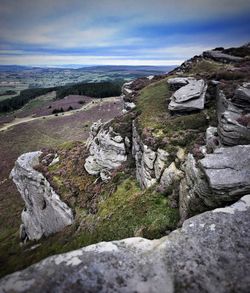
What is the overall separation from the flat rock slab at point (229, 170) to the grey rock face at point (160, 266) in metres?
1.86

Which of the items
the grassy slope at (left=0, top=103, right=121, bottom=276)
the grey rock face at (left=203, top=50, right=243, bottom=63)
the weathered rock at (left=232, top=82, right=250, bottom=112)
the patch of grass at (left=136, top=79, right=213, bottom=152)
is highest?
the grey rock face at (left=203, top=50, right=243, bottom=63)

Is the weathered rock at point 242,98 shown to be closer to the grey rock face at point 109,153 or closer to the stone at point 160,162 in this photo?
the stone at point 160,162

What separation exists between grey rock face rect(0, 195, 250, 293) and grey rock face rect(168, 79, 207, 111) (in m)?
21.0

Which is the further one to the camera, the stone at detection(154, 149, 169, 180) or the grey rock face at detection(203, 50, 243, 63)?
the grey rock face at detection(203, 50, 243, 63)

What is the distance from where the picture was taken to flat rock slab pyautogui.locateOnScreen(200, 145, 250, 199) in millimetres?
13859

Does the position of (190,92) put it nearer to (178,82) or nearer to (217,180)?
(178,82)

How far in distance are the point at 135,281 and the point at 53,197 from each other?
24.7 metres

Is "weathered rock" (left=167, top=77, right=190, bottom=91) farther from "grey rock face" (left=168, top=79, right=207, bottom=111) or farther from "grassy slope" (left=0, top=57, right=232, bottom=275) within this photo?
"grey rock face" (left=168, top=79, right=207, bottom=111)

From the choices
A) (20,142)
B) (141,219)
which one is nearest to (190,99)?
(141,219)

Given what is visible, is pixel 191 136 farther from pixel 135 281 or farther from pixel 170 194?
pixel 135 281

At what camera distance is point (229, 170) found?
1461 centimetres

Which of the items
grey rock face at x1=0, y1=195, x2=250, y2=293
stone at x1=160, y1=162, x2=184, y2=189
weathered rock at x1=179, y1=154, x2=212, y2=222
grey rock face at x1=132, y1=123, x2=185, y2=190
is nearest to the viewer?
grey rock face at x1=0, y1=195, x2=250, y2=293

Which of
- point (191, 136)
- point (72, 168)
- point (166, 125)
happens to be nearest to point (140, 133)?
point (166, 125)

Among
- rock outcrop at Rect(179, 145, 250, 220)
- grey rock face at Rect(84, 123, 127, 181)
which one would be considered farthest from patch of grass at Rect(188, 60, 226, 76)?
rock outcrop at Rect(179, 145, 250, 220)
